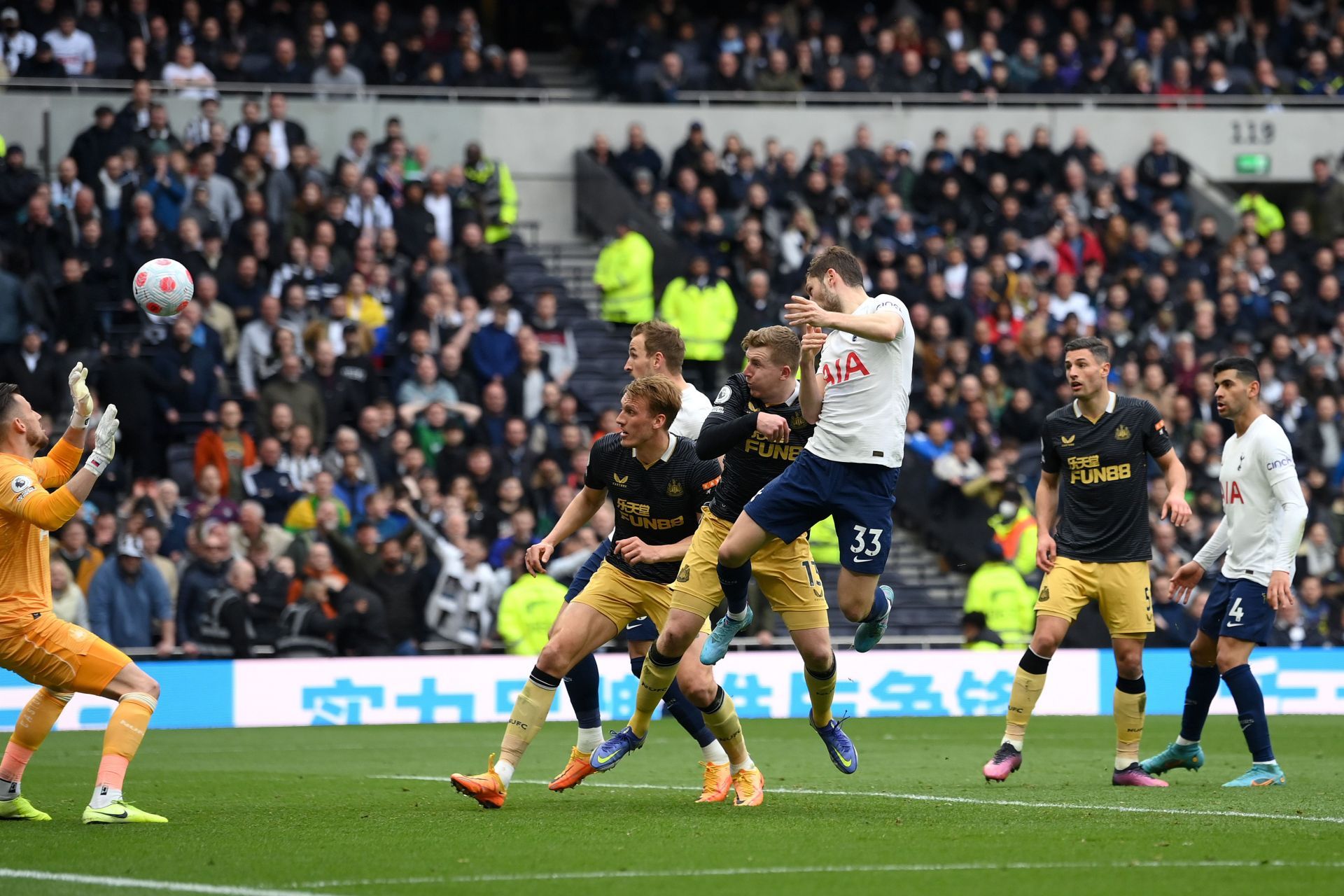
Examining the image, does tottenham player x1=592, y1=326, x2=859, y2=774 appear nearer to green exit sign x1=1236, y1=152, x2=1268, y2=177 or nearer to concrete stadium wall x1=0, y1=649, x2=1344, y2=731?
concrete stadium wall x1=0, y1=649, x2=1344, y2=731

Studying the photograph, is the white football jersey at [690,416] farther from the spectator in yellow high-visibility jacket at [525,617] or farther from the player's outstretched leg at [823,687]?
the spectator in yellow high-visibility jacket at [525,617]

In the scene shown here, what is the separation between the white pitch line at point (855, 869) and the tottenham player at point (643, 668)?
2.77 metres

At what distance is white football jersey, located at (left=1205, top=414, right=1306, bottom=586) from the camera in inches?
442

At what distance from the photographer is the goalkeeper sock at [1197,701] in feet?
38.0

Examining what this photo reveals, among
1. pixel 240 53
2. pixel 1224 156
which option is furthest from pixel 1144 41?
pixel 240 53

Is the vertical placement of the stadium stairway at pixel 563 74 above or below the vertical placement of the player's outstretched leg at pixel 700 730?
above

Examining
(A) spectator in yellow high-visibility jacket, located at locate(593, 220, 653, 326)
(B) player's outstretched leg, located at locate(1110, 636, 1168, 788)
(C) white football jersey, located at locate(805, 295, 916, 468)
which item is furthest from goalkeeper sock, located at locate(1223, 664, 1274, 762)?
(A) spectator in yellow high-visibility jacket, located at locate(593, 220, 653, 326)

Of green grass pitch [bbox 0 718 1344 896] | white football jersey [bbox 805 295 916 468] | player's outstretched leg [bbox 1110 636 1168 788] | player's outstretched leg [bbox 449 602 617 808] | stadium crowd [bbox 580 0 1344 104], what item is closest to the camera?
green grass pitch [bbox 0 718 1344 896]

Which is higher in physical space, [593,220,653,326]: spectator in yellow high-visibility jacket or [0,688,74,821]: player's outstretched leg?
[593,220,653,326]: spectator in yellow high-visibility jacket

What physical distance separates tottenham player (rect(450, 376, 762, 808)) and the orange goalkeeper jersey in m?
2.47

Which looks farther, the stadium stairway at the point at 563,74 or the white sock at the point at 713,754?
the stadium stairway at the point at 563,74

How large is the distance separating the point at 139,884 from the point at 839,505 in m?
4.19

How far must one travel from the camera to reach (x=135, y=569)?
17406 millimetres

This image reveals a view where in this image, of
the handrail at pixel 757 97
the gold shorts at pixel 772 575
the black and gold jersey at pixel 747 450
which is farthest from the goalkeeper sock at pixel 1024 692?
the handrail at pixel 757 97
